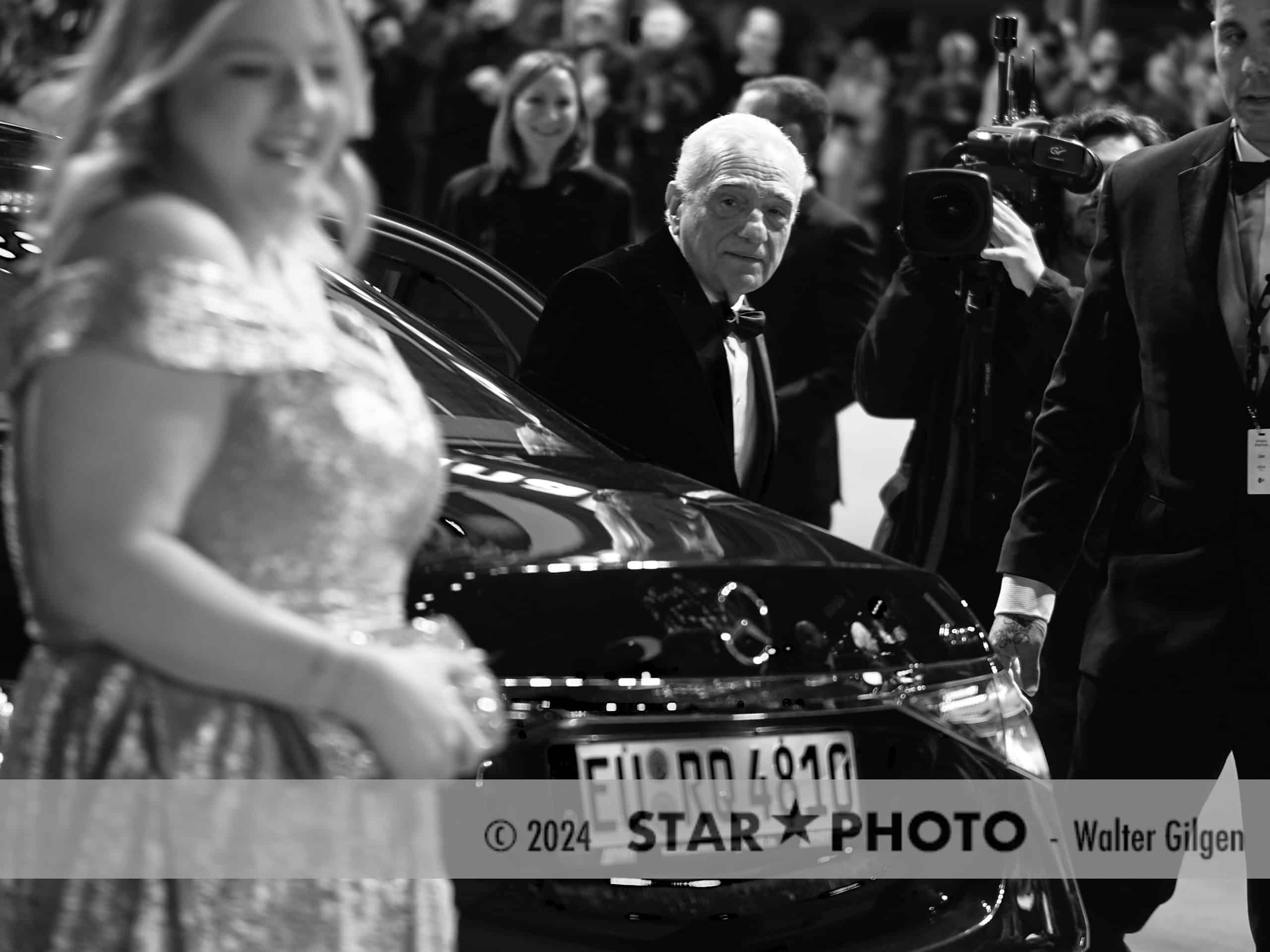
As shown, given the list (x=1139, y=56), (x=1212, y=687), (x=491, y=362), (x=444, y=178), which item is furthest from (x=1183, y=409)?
(x=1139, y=56)

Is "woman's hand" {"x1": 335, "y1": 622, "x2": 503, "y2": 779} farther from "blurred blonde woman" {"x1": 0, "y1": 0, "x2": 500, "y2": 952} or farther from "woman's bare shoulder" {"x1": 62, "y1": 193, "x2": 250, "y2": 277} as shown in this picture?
"woman's bare shoulder" {"x1": 62, "y1": 193, "x2": 250, "y2": 277}

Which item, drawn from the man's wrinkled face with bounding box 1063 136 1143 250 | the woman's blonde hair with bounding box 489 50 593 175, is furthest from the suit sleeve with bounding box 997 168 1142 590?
the woman's blonde hair with bounding box 489 50 593 175

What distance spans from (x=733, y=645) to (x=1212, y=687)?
115 cm

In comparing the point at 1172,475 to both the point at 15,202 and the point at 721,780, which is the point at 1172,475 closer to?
the point at 721,780

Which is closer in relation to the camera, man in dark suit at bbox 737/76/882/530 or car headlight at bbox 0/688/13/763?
car headlight at bbox 0/688/13/763

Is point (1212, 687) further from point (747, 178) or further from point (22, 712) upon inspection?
point (22, 712)

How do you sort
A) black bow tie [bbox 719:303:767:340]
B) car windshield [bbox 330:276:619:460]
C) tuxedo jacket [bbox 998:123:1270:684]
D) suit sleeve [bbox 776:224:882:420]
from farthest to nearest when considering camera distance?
1. suit sleeve [bbox 776:224:882:420]
2. black bow tie [bbox 719:303:767:340]
3. tuxedo jacket [bbox 998:123:1270:684]
4. car windshield [bbox 330:276:619:460]

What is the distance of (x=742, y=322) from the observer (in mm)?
4359

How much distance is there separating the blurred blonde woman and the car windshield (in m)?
1.45

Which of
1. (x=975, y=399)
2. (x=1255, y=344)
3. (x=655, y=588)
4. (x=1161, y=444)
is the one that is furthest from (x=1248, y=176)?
(x=655, y=588)

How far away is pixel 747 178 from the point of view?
14.2 ft

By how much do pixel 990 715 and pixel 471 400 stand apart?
100cm

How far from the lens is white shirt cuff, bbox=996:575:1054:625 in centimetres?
374

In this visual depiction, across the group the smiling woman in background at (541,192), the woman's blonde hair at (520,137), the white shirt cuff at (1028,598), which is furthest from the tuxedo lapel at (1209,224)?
the woman's blonde hair at (520,137)
